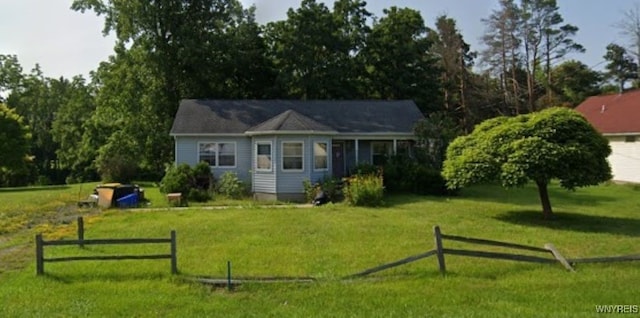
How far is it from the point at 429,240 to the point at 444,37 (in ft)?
125

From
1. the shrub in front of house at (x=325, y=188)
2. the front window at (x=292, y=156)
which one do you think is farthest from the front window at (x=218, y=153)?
the shrub in front of house at (x=325, y=188)

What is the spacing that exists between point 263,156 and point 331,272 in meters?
14.1

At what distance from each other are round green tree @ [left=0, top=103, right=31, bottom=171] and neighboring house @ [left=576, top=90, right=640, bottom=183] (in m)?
38.2

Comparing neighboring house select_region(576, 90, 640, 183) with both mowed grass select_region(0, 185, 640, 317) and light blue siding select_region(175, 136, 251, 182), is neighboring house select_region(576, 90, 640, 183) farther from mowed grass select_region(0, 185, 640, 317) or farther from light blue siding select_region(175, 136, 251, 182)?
light blue siding select_region(175, 136, 251, 182)

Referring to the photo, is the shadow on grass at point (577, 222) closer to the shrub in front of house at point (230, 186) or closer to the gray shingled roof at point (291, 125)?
the gray shingled roof at point (291, 125)

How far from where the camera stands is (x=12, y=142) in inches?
1451

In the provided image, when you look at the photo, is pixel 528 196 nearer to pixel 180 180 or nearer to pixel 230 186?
pixel 230 186

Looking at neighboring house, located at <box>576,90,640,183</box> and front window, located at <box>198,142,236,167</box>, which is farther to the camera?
neighboring house, located at <box>576,90,640,183</box>

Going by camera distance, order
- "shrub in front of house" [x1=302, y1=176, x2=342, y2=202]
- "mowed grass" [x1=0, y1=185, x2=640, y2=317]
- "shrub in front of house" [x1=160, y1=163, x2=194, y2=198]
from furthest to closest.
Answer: "shrub in front of house" [x1=160, y1=163, x2=194, y2=198]
"shrub in front of house" [x1=302, y1=176, x2=342, y2=202]
"mowed grass" [x1=0, y1=185, x2=640, y2=317]

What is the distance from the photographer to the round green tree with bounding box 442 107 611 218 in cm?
1446

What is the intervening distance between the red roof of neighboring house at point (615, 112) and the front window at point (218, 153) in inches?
751

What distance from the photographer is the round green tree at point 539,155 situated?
14461 millimetres

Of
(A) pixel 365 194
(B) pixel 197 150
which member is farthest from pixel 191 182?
(A) pixel 365 194

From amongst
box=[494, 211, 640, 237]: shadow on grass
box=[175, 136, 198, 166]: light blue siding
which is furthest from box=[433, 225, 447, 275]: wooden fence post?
box=[175, 136, 198, 166]: light blue siding
